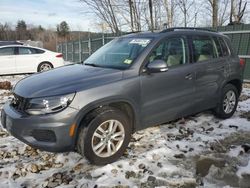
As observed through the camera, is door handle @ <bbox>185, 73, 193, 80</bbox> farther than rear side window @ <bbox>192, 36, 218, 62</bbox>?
No

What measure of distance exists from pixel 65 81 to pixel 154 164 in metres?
1.57

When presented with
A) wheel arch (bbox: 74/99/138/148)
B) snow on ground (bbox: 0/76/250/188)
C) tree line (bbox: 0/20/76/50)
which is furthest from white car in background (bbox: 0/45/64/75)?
tree line (bbox: 0/20/76/50)

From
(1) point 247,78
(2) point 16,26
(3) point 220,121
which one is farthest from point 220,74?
(2) point 16,26

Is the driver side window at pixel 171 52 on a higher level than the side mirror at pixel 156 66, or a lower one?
higher

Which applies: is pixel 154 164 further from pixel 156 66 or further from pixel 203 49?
pixel 203 49

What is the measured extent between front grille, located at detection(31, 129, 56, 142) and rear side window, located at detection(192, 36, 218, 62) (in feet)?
8.68

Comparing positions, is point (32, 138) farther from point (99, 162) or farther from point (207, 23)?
point (207, 23)

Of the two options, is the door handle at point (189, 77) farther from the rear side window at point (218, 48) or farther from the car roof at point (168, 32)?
the rear side window at point (218, 48)

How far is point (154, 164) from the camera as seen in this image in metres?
3.55

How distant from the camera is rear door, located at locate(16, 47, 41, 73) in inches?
479

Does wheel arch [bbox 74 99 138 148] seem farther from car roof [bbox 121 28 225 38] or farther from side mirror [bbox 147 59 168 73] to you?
car roof [bbox 121 28 225 38]

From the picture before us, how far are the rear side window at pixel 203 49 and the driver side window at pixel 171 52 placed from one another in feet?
0.84

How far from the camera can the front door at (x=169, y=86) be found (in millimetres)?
3857

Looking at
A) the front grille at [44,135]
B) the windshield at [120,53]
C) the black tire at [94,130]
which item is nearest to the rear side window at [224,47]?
the windshield at [120,53]
